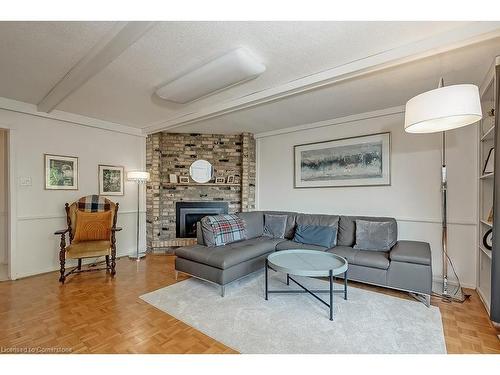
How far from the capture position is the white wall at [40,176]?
10.4 feet

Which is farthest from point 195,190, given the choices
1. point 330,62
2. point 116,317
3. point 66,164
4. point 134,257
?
point 330,62

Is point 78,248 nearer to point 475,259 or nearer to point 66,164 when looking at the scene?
point 66,164

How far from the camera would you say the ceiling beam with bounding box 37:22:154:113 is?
5.44 feet

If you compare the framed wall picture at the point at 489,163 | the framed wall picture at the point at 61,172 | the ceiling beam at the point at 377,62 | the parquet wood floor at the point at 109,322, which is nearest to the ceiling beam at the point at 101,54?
the framed wall picture at the point at 61,172

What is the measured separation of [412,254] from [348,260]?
648 mm

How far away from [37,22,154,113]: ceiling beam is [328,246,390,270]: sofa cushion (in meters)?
2.93

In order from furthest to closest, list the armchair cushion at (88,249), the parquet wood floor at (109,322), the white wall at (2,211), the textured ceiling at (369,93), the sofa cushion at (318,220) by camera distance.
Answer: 1. the white wall at (2,211)
2. the sofa cushion at (318,220)
3. the armchair cushion at (88,249)
4. the textured ceiling at (369,93)
5. the parquet wood floor at (109,322)

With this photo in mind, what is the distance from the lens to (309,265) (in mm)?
2404

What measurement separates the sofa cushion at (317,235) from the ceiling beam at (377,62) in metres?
1.90

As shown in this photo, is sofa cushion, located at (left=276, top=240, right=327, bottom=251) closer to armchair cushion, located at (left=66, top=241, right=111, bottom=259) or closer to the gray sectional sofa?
the gray sectional sofa

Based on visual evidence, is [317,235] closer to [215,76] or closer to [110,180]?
[215,76]

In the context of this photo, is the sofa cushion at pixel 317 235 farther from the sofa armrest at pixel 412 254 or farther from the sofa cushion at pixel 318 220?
the sofa armrest at pixel 412 254

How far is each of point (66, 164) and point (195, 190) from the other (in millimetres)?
2039

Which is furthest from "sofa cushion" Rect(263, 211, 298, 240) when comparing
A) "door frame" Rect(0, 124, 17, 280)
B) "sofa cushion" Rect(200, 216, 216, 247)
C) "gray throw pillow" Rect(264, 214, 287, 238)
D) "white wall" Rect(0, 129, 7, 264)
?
"white wall" Rect(0, 129, 7, 264)
